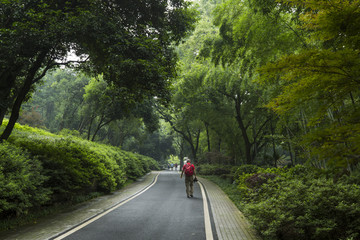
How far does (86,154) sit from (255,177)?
7654 millimetres

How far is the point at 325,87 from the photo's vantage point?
371 cm

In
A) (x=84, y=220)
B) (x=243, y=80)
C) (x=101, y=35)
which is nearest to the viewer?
(x=84, y=220)

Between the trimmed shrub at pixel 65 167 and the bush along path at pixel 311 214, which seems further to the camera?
the trimmed shrub at pixel 65 167

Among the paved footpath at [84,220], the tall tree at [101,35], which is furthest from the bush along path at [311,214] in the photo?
the tall tree at [101,35]

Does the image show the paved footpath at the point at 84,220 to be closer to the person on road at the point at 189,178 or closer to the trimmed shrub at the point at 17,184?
the trimmed shrub at the point at 17,184

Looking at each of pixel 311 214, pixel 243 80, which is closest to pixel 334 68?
pixel 311 214

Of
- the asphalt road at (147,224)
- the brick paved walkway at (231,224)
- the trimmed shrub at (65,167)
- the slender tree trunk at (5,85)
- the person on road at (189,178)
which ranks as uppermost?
the slender tree trunk at (5,85)

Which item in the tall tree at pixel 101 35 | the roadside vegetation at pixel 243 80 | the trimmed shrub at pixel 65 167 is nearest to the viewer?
the roadside vegetation at pixel 243 80

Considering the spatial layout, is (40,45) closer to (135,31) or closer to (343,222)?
(135,31)

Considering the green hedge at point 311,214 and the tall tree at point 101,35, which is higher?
the tall tree at point 101,35

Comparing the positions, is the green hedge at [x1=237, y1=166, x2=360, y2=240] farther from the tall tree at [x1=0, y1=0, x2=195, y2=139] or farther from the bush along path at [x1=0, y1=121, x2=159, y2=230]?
the bush along path at [x1=0, y1=121, x2=159, y2=230]

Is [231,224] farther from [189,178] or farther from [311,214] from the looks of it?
[189,178]

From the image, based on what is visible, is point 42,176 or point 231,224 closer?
point 231,224

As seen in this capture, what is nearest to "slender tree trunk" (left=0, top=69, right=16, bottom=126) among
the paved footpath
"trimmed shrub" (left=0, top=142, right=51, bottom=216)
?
"trimmed shrub" (left=0, top=142, right=51, bottom=216)
